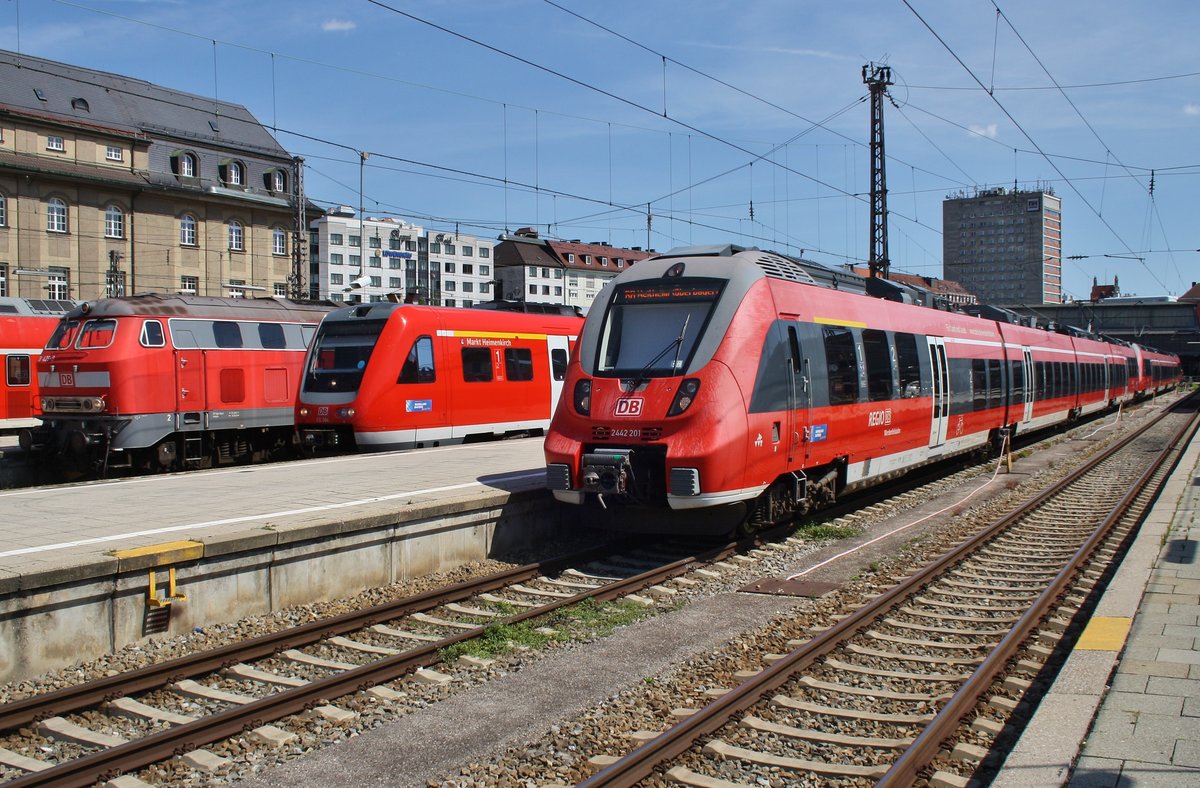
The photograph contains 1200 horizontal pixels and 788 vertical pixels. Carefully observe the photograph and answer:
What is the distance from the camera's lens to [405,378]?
16.9 meters

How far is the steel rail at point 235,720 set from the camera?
523 centimetres

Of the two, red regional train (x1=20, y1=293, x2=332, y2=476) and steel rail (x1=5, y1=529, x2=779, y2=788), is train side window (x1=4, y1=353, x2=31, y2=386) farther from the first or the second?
steel rail (x1=5, y1=529, x2=779, y2=788)

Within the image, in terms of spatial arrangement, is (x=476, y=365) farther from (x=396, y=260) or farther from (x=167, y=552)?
(x=396, y=260)

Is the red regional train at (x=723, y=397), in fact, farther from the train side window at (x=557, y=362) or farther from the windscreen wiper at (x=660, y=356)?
the train side window at (x=557, y=362)


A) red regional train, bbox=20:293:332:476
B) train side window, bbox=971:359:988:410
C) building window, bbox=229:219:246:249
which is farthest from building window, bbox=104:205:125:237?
train side window, bbox=971:359:988:410

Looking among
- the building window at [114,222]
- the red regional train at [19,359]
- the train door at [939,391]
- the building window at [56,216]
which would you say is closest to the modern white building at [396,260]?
the building window at [114,222]

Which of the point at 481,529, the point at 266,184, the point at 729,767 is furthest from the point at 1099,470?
the point at 266,184

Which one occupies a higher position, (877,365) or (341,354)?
(341,354)

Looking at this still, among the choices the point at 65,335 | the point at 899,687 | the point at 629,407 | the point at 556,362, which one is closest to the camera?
the point at 899,687

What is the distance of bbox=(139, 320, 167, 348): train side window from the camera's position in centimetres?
1692

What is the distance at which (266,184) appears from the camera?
5888 cm

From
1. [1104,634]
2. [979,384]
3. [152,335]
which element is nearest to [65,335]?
[152,335]

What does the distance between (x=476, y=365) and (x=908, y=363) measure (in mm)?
7875

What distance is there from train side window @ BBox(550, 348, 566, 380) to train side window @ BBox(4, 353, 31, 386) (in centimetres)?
1208
